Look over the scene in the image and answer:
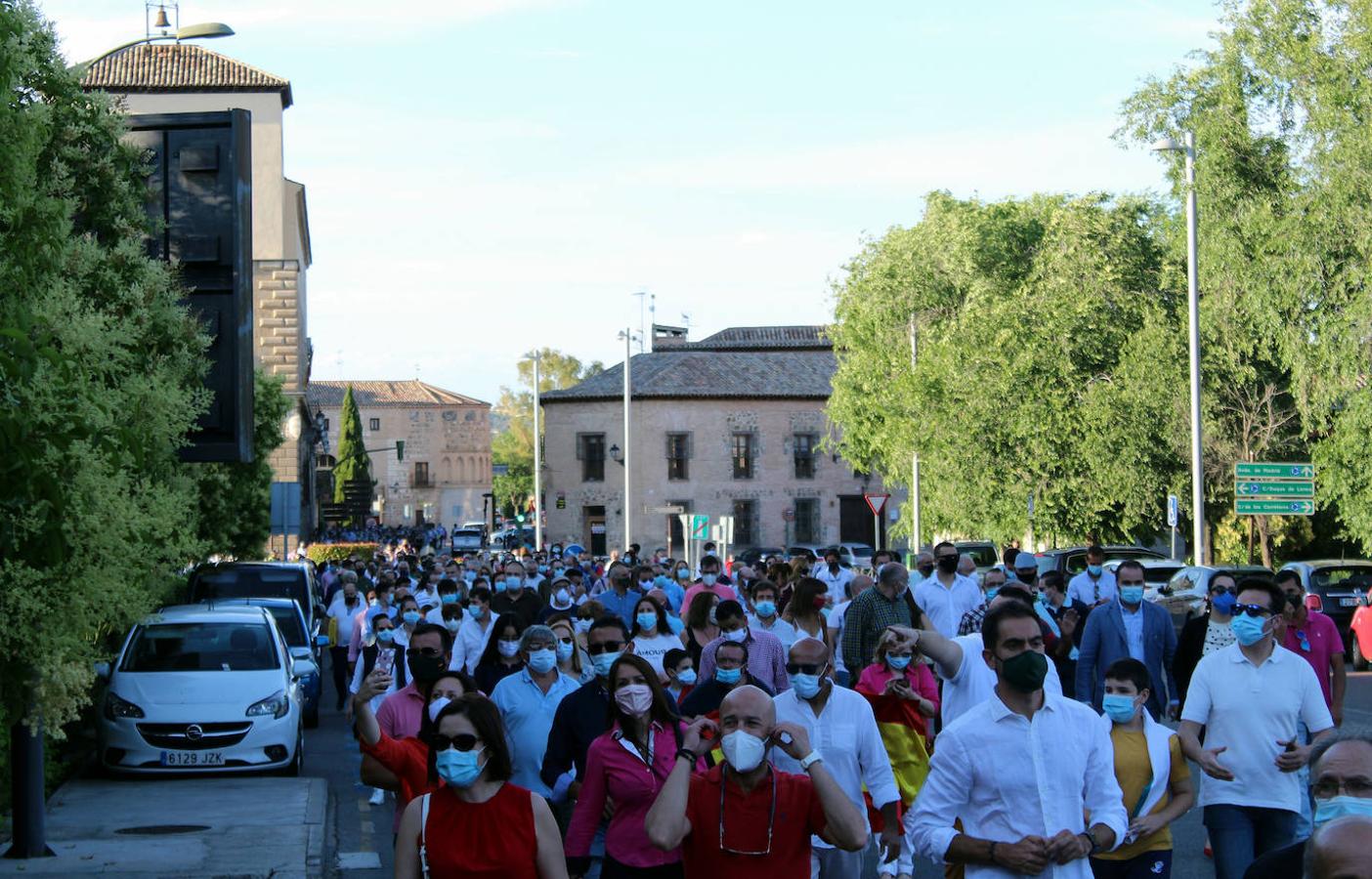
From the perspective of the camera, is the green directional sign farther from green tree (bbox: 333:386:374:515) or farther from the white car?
green tree (bbox: 333:386:374:515)

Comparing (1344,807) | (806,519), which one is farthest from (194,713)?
(806,519)

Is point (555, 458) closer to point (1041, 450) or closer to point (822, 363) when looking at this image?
point (822, 363)

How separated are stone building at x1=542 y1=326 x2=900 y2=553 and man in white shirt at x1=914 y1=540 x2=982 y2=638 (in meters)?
66.7

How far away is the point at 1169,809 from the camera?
7.62m

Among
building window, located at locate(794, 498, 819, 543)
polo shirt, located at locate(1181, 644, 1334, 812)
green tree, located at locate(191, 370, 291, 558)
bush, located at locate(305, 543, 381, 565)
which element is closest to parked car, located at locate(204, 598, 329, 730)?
green tree, located at locate(191, 370, 291, 558)

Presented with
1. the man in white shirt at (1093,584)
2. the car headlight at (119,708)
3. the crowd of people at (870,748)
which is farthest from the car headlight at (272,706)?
the man in white shirt at (1093,584)

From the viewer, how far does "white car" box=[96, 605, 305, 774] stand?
53.0 ft

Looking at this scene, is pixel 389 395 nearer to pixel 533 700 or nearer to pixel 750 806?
pixel 533 700

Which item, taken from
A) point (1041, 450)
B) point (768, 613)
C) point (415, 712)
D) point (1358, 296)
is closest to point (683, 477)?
point (1041, 450)

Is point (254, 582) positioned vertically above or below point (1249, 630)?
below

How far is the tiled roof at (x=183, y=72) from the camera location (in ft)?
185

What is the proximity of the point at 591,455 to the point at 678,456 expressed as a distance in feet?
13.3

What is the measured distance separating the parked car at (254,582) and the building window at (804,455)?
6110cm

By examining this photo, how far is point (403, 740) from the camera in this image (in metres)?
7.86
